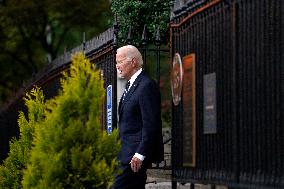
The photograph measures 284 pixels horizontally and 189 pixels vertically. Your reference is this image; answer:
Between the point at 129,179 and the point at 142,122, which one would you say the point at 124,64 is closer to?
the point at 142,122

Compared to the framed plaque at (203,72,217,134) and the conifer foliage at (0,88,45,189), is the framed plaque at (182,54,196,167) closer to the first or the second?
the framed plaque at (203,72,217,134)

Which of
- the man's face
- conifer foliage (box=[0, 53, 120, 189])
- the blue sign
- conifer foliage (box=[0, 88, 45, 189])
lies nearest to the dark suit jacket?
the man's face

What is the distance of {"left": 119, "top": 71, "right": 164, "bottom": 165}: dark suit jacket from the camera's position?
8758 millimetres

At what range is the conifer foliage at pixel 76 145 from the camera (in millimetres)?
7840

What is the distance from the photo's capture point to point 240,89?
7953mm

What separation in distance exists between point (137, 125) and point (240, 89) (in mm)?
1445

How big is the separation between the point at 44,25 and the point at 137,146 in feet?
92.0

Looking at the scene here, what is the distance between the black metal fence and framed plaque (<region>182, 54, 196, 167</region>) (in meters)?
0.08

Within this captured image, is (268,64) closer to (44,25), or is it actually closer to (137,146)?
(137,146)

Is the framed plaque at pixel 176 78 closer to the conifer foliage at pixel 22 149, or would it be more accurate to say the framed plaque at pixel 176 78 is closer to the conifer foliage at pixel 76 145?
the conifer foliage at pixel 76 145

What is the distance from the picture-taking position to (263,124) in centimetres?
750

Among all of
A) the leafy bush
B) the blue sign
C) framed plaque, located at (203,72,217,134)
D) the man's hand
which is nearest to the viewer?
framed plaque, located at (203,72,217,134)

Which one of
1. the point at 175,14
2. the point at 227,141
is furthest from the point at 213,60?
the point at 175,14

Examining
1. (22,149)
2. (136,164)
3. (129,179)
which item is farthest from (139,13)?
(136,164)
